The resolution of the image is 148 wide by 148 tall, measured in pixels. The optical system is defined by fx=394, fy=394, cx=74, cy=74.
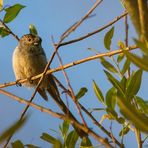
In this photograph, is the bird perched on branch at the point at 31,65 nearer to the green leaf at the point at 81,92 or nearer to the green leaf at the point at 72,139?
the green leaf at the point at 81,92

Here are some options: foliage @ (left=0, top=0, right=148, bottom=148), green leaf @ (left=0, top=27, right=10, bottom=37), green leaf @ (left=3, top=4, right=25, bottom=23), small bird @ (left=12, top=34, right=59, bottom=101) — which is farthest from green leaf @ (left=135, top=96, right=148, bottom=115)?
small bird @ (left=12, top=34, right=59, bottom=101)

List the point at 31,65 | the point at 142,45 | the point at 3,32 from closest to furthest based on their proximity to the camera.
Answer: the point at 142,45 → the point at 3,32 → the point at 31,65

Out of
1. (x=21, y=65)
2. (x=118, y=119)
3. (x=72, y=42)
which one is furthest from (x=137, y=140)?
(x=21, y=65)

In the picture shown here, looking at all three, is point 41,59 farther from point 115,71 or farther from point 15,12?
point 115,71

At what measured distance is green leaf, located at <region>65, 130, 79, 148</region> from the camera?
3.57 feet

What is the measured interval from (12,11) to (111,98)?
3.21ft

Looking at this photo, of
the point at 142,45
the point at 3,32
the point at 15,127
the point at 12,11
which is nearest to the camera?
the point at 15,127

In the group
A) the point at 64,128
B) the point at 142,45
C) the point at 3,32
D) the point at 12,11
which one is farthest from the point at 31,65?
the point at 142,45

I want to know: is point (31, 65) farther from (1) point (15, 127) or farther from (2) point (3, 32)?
(1) point (15, 127)

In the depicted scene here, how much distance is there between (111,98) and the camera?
103 centimetres

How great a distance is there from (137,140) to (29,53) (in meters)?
4.15

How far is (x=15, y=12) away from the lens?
1.83 metres

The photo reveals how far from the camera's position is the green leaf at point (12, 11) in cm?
183

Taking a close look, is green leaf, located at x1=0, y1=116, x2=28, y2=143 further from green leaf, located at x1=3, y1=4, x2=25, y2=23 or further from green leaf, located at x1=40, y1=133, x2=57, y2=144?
green leaf, located at x1=3, y1=4, x2=25, y2=23
